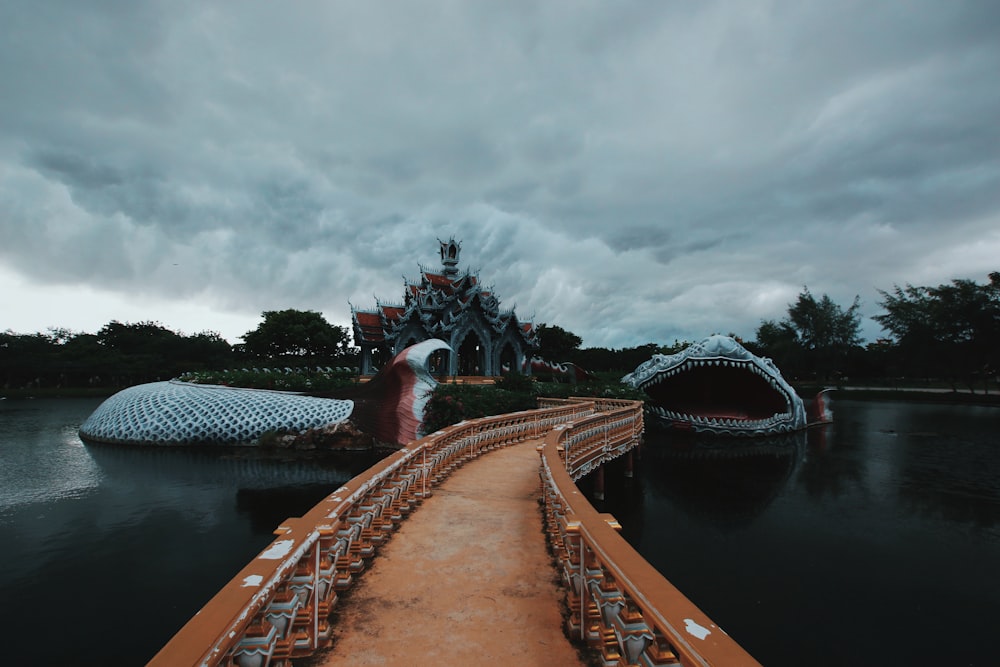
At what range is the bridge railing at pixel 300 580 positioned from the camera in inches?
85.8

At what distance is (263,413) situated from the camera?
72.2 ft

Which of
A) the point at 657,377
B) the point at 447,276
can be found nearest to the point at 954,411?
the point at 657,377

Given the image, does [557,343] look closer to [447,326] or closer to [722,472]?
[447,326]

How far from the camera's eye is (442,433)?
896cm

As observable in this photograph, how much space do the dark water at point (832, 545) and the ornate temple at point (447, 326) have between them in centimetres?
1281

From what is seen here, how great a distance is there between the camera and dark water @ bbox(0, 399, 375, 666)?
24.8 ft

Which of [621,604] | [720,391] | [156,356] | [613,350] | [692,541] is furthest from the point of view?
[613,350]

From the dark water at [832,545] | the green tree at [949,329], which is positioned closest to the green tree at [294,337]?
the dark water at [832,545]

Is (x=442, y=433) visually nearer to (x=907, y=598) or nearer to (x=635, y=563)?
(x=635, y=563)

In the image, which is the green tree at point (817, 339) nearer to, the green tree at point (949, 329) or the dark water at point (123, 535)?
the green tree at point (949, 329)

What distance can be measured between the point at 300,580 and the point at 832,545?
12.5m

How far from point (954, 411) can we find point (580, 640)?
51.1 m

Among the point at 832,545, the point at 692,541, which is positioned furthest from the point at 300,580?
the point at 832,545

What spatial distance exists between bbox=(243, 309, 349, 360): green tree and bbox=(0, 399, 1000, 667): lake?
2954 cm
